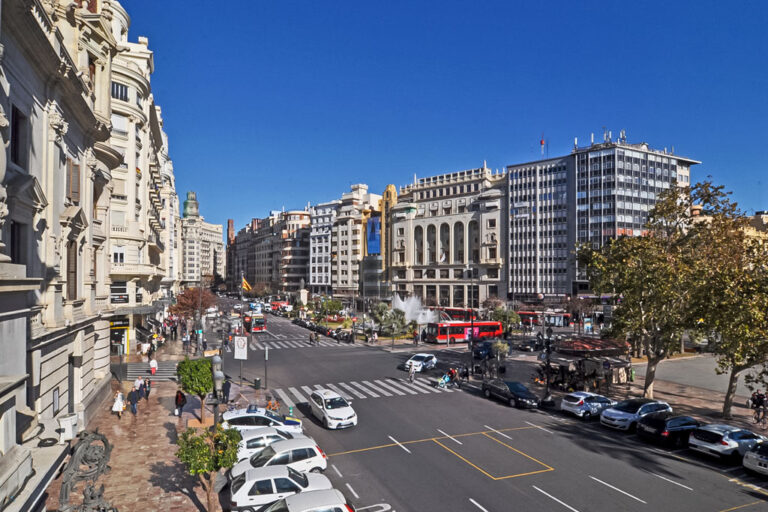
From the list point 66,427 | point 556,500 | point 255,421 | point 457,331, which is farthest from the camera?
point 457,331

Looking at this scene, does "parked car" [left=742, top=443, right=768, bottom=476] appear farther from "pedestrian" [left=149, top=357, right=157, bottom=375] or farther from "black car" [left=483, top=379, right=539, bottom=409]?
"pedestrian" [left=149, top=357, right=157, bottom=375]

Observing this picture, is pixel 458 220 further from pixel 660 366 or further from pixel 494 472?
pixel 494 472

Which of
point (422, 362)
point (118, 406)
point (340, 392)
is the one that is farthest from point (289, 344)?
point (118, 406)

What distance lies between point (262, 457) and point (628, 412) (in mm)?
17429

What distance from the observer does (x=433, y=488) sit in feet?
52.9

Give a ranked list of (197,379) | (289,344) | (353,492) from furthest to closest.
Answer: (289,344) → (197,379) → (353,492)

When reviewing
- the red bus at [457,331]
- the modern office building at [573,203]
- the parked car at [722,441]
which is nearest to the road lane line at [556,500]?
the parked car at [722,441]

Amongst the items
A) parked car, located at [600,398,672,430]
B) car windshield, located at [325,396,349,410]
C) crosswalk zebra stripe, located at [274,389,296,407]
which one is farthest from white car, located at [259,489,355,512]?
parked car, located at [600,398,672,430]

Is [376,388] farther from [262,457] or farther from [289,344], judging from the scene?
[289,344]

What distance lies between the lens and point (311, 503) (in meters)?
12.3

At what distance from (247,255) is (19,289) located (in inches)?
7668

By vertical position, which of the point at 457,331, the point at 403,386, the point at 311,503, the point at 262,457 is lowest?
the point at 403,386

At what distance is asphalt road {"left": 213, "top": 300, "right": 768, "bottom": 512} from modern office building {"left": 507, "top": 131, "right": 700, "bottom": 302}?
70.2 metres

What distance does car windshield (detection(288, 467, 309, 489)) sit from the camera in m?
14.5
